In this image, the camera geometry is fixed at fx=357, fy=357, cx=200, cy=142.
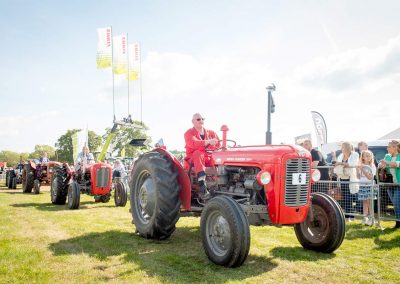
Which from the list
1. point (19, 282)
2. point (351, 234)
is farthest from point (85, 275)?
point (351, 234)

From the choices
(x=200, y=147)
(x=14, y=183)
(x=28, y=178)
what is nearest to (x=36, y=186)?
(x=28, y=178)

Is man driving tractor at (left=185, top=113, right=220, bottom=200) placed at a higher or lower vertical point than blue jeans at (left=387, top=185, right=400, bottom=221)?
higher

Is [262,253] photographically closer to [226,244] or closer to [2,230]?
[226,244]

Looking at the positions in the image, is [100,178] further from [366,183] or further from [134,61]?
[134,61]

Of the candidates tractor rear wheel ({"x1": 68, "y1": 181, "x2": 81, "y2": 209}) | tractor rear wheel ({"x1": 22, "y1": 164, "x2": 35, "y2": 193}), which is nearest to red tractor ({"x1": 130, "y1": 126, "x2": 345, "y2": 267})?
tractor rear wheel ({"x1": 68, "y1": 181, "x2": 81, "y2": 209})

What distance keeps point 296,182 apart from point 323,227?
0.85 m

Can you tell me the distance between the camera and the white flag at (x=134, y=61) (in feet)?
74.4

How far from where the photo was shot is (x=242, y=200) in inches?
175

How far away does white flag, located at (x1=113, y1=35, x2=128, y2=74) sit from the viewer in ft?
69.4

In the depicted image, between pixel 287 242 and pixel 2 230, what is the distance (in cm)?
464

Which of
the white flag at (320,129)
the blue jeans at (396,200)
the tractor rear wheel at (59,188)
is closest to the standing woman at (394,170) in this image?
the blue jeans at (396,200)

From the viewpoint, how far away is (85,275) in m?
3.63

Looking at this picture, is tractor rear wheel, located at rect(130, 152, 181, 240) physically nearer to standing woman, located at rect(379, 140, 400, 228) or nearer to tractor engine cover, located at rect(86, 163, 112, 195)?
standing woman, located at rect(379, 140, 400, 228)

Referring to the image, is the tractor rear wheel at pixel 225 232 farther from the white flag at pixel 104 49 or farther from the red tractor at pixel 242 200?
the white flag at pixel 104 49
